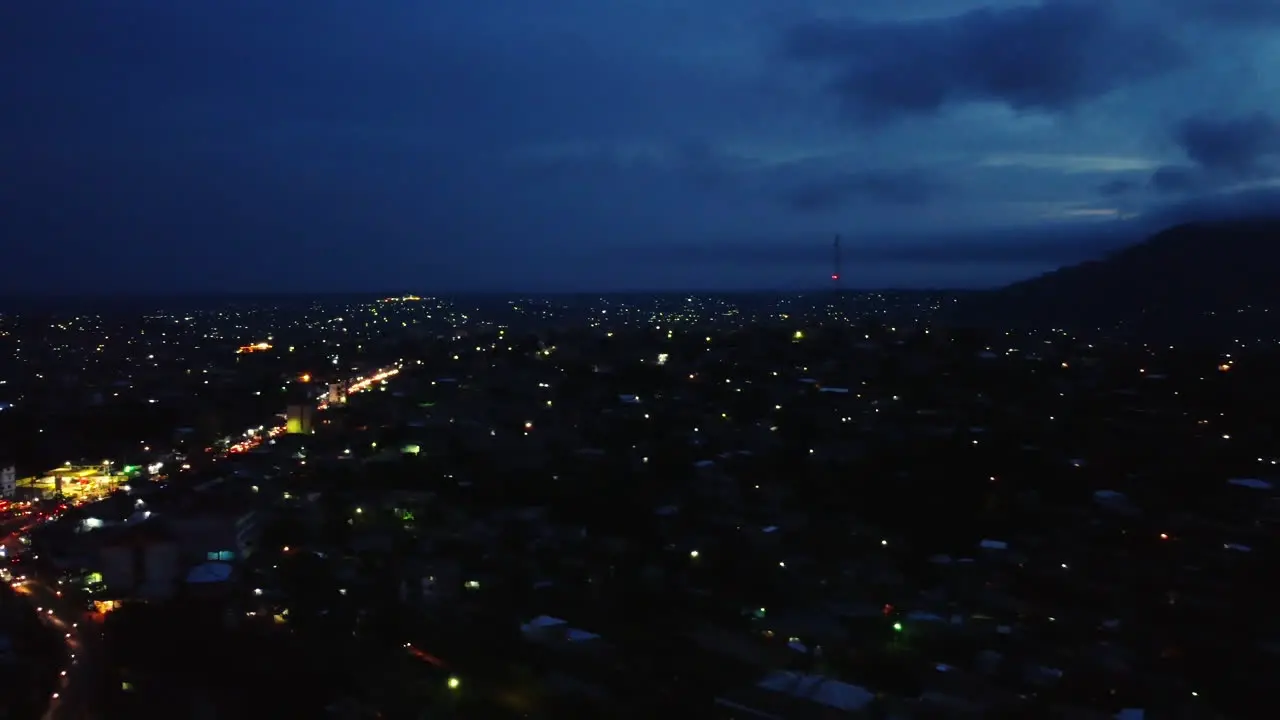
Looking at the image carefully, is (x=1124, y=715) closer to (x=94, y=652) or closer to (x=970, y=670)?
(x=970, y=670)

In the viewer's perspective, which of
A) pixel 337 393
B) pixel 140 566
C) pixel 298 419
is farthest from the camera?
pixel 337 393

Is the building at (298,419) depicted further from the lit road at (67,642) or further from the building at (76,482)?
the lit road at (67,642)

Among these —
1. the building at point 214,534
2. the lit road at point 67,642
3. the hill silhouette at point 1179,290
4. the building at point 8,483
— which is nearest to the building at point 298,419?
the building at point 8,483

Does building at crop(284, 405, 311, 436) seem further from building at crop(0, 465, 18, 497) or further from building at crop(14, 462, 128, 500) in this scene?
building at crop(0, 465, 18, 497)

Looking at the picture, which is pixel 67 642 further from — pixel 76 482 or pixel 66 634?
pixel 76 482

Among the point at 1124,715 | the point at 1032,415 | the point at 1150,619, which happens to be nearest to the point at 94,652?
the point at 1124,715

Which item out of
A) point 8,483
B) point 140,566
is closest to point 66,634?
point 140,566
